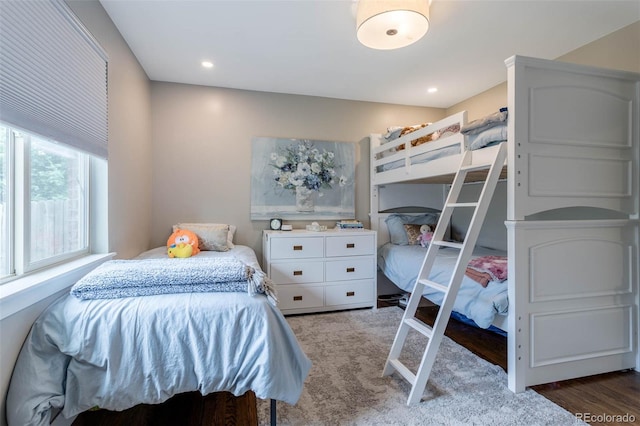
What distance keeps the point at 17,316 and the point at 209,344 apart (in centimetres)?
73

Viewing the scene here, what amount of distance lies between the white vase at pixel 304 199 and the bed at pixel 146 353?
216 cm

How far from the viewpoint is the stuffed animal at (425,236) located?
3350 millimetres

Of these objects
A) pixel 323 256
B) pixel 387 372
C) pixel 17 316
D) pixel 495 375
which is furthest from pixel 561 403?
pixel 17 316

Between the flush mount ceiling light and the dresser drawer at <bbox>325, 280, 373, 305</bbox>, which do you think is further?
the dresser drawer at <bbox>325, 280, 373, 305</bbox>

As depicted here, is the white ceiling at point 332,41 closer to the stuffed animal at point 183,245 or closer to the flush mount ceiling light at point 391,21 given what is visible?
the flush mount ceiling light at point 391,21

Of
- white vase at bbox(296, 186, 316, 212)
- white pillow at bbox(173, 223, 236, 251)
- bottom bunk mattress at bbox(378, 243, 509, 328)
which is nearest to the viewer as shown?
bottom bunk mattress at bbox(378, 243, 509, 328)

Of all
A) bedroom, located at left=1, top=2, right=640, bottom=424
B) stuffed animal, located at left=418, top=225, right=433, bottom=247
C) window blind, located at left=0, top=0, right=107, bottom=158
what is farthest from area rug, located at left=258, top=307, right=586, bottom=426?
window blind, located at left=0, top=0, right=107, bottom=158

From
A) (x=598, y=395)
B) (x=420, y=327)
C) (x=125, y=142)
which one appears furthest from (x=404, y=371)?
(x=125, y=142)

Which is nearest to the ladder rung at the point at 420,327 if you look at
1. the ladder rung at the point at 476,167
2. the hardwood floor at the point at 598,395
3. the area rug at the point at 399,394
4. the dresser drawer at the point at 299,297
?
the area rug at the point at 399,394

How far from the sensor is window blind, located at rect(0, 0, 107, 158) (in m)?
1.15

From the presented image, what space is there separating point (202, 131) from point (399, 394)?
292 centimetres

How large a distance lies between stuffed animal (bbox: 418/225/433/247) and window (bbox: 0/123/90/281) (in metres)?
2.98

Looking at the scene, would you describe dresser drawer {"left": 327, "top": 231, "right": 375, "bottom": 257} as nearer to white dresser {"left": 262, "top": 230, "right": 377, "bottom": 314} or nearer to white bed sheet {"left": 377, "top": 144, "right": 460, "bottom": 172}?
white dresser {"left": 262, "top": 230, "right": 377, "bottom": 314}

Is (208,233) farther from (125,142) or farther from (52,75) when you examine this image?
(52,75)
